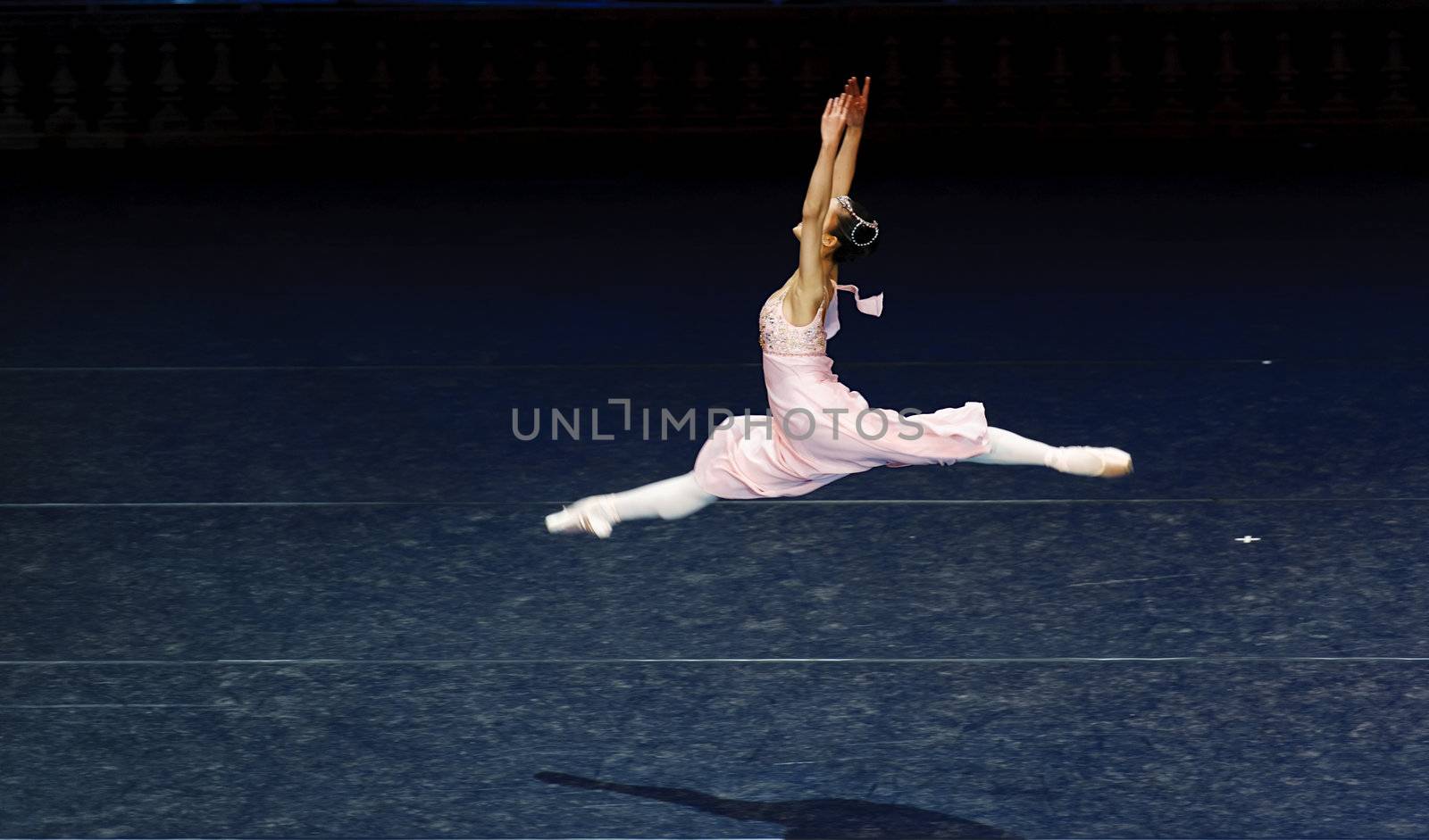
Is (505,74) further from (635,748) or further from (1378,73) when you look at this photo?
(635,748)

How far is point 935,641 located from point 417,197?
8.64m

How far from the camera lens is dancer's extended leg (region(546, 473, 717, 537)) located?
15.2ft

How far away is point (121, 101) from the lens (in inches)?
590

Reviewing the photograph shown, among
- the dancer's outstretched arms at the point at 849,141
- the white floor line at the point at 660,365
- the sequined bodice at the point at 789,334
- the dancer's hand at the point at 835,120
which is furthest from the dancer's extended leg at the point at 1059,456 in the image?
the white floor line at the point at 660,365

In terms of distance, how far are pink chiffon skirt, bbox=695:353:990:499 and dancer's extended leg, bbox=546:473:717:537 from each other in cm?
19

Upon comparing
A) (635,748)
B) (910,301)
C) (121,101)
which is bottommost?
(635,748)

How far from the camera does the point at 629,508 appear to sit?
464cm

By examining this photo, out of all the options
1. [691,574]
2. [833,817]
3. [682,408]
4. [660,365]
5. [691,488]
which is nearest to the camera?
[833,817]

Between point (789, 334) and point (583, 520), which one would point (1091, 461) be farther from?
point (583, 520)

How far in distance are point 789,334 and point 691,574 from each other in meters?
1.84

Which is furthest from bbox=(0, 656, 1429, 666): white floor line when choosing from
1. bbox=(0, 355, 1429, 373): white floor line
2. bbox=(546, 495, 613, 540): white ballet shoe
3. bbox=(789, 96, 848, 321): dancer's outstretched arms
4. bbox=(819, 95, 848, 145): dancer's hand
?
bbox=(0, 355, 1429, 373): white floor line

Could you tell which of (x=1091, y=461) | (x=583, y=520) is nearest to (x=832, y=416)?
(x=1091, y=461)

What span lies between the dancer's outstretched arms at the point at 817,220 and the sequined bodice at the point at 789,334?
3 cm

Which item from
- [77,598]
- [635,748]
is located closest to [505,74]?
[77,598]
